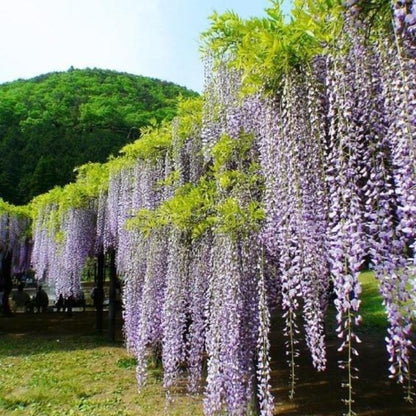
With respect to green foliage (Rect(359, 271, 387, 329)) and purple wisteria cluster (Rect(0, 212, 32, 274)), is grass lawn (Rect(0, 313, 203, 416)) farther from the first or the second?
green foliage (Rect(359, 271, 387, 329))

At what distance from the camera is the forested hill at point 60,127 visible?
28.0 meters

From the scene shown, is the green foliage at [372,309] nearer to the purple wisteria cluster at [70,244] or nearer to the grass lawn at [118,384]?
the grass lawn at [118,384]

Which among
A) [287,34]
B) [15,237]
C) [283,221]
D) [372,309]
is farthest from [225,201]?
[372,309]

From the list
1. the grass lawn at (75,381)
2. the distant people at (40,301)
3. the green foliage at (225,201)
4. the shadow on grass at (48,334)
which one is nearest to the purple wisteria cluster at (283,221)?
the green foliage at (225,201)

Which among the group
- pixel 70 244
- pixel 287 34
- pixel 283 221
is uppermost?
pixel 287 34

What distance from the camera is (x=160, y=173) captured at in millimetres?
7727

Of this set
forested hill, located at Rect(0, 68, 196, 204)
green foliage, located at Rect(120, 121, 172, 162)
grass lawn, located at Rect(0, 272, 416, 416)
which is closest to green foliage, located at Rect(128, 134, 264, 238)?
green foliage, located at Rect(120, 121, 172, 162)

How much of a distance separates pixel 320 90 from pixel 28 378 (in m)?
8.74

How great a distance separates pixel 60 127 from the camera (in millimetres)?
32562

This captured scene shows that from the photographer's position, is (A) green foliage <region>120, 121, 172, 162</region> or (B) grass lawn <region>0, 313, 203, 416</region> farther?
(A) green foliage <region>120, 121, 172, 162</region>

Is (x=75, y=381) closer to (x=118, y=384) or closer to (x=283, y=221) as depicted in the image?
(x=118, y=384)

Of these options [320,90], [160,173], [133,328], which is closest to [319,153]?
[320,90]

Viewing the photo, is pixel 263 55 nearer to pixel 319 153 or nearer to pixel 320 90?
pixel 320 90

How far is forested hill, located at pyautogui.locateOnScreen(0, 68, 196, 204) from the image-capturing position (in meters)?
28.0
